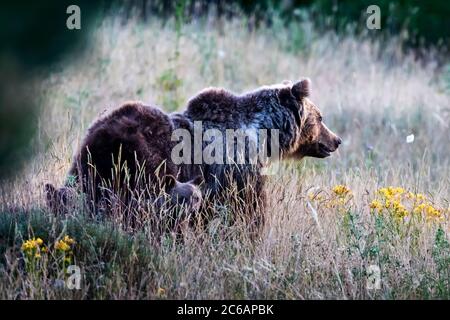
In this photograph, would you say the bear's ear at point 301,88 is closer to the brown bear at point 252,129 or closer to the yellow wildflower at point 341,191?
the brown bear at point 252,129

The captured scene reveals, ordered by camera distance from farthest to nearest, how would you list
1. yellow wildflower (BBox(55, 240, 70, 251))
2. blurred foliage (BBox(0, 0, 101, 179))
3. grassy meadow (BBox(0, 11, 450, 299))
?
1. grassy meadow (BBox(0, 11, 450, 299))
2. yellow wildflower (BBox(55, 240, 70, 251))
3. blurred foliage (BBox(0, 0, 101, 179))

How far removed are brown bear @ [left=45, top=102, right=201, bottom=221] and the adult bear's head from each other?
1344 millimetres

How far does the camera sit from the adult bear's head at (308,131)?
7.64m

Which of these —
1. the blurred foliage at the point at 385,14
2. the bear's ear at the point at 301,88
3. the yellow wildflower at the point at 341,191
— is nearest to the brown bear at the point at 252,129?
the bear's ear at the point at 301,88

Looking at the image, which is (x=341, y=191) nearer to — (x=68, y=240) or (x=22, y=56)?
(x=68, y=240)

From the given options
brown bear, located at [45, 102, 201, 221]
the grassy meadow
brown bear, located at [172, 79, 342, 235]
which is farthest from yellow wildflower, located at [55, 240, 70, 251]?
brown bear, located at [172, 79, 342, 235]

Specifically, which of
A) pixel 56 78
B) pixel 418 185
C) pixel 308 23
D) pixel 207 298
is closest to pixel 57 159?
pixel 207 298

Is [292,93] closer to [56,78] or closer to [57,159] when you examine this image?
[57,159]

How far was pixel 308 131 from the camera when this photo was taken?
7891 mm

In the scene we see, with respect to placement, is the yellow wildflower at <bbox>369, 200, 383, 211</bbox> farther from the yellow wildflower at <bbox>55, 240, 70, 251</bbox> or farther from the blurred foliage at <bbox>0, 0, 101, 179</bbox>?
the blurred foliage at <bbox>0, 0, 101, 179</bbox>

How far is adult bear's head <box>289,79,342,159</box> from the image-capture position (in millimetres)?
7645

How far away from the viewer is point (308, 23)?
17.2 metres

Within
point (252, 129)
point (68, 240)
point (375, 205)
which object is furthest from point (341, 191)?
point (68, 240)

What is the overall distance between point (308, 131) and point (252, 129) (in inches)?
27.5
